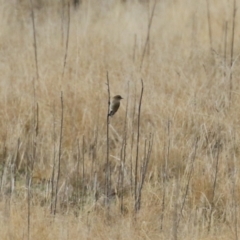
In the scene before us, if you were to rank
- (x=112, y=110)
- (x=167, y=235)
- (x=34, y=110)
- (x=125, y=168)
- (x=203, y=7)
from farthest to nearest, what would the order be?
(x=203, y=7) → (x=34, y=110) → (x=112, y=110) → (x=125, y=168) → (x=167, y=235)

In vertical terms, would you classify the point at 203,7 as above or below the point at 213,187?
above

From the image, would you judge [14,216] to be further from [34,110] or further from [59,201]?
[34,110]

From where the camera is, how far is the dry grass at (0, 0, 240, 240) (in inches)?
157

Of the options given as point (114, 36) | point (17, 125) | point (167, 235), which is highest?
point (114, 36)

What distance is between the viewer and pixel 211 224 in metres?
3.96

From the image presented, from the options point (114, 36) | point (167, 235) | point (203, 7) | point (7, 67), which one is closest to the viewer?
point (167, 235)

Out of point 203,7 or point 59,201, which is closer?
point 59,201

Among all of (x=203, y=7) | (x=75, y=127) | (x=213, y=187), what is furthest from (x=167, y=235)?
(x=203, y=7)

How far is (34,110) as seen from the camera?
17.2 ft

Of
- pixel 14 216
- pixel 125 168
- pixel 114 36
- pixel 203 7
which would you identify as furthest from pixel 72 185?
pixel 203 7

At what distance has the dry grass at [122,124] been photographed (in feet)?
13.1

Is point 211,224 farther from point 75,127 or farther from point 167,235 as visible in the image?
point 75,127

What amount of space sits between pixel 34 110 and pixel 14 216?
58.2 inches

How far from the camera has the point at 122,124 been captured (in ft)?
17.9
